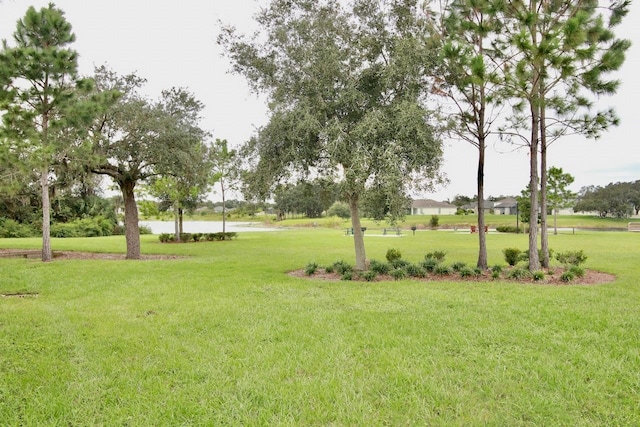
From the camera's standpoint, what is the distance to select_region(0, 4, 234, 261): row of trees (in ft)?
40.3

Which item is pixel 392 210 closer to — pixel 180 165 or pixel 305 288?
pixel 305 288

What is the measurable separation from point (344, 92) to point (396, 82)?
1.47 metres

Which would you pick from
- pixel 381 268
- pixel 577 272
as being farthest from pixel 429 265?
pixel 577 272

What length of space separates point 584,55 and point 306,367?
893 centimetres

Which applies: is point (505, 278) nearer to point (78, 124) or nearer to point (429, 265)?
point (429, 265)

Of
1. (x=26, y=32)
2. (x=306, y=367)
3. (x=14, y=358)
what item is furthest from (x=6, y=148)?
(x=306, y=367)

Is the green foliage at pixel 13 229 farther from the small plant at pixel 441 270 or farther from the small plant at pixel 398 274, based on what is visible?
the small plant at pixel 441 270

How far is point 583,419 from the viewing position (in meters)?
3.15

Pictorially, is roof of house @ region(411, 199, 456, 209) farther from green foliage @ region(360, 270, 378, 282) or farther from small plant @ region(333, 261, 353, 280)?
green foliage @ region(360, 270, 378, 282)

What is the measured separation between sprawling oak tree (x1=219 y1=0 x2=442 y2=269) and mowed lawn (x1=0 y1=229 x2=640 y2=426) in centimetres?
344

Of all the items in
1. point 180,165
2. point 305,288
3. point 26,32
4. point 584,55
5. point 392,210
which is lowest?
point 305,288

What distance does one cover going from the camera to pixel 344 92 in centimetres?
999

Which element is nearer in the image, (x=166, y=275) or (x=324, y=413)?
(x=324, y=413)

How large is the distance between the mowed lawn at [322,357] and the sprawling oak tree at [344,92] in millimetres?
3438
